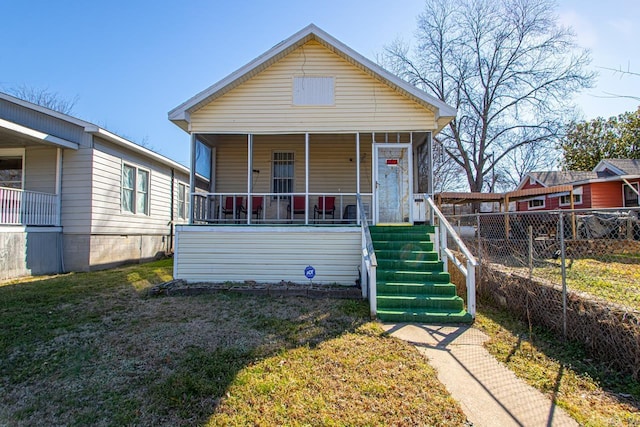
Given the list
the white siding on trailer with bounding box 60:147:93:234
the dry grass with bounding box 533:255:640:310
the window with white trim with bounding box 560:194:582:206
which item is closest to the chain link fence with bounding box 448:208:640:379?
the dry grass with bounding box 533:255:640:310

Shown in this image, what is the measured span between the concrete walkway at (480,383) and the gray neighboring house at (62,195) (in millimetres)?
9476

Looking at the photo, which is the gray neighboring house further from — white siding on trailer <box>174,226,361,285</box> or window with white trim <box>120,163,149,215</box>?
white siding on trailer <box>174,226,361,285</box>

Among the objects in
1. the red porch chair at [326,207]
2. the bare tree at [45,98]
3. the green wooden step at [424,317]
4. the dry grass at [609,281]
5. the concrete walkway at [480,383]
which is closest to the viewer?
the concrete walkway at [480,383]

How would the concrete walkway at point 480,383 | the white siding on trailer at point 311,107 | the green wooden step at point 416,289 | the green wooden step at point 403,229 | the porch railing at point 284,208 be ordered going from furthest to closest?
the porch railing at point 284,208 → the white siding on trailer at point 311,107 → the green wooden step at point 403,229 → the green wooden step at point 416,289 → the concrete walkway at point 480,383

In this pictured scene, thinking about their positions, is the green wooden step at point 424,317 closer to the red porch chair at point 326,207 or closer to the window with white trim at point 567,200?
the red porch chair at point 326,207

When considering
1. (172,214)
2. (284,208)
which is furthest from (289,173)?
(172,214)

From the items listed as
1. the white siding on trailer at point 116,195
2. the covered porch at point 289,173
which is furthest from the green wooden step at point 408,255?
the white siding on trailer at point 116,195

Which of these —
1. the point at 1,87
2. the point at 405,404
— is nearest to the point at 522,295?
the point at 405,404

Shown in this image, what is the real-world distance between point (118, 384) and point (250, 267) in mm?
4346

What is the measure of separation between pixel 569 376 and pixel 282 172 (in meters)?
8.42

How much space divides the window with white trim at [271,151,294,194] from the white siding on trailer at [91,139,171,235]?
5.12 m

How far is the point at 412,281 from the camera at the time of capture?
6.10 metres

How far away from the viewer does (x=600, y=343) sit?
3.65 m

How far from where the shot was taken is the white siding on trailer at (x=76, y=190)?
9719mm
